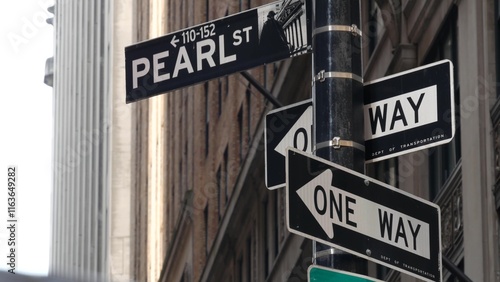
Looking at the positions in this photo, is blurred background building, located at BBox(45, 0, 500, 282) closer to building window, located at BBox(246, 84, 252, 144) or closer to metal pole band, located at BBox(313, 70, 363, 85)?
building window, located at BBox(246, 84, 252, 144)

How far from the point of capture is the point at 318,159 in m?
7.77

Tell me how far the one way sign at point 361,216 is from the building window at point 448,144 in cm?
1252

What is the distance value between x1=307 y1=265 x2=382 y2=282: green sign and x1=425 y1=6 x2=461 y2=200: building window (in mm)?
12721

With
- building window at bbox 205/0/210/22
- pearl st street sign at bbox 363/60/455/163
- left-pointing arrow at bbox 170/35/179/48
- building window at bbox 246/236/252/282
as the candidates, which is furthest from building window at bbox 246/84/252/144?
pearl st street sign at bbox 363/60/455/163

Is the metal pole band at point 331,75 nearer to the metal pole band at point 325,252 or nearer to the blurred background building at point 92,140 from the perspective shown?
the metal pole band at point 325,252

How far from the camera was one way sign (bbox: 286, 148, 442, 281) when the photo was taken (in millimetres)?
7609

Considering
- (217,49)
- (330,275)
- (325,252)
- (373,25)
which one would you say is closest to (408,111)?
(325,252)

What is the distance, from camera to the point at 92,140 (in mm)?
125938

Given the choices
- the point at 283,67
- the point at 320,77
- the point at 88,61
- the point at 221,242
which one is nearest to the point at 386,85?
the point at 320,77

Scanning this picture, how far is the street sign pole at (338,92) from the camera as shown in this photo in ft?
26.9

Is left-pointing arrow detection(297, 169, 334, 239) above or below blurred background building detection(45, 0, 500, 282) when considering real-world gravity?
below

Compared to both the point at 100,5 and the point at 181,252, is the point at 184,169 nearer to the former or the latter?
the point at 181,252

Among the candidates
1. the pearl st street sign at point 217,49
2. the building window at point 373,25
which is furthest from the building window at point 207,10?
the pearl st street sign at point 217,49

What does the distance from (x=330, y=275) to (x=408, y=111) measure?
3.95ft
